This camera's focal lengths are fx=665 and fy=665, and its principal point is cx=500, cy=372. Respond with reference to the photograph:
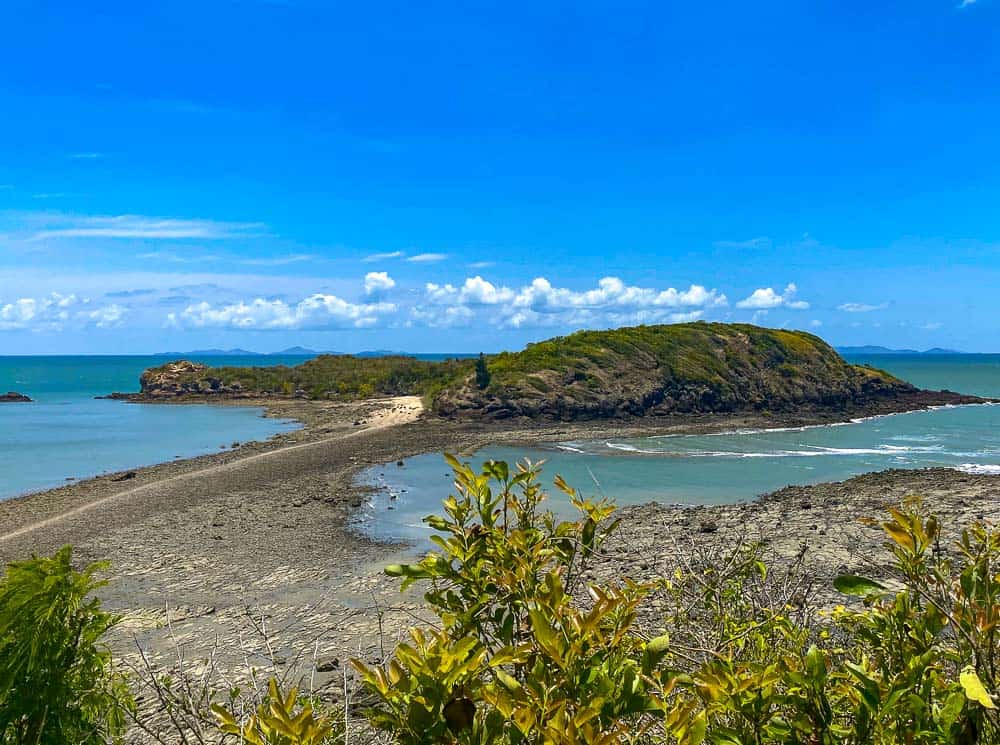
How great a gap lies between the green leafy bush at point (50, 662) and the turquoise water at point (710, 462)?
52.1 feet

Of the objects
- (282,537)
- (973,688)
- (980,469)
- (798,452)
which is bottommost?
(282,537)

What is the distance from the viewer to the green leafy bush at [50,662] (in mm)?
2811

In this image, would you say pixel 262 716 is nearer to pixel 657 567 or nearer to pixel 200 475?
pixel 657 567

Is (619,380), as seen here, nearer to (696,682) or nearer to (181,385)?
(181,385)

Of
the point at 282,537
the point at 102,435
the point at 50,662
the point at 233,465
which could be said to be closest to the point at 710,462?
the point at 282,537

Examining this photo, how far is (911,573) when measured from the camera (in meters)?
1.76

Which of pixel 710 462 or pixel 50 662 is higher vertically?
pixel 50 662

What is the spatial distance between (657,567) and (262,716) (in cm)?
1313

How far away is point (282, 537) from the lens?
1822 cm

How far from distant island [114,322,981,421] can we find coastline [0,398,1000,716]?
16.2 metres

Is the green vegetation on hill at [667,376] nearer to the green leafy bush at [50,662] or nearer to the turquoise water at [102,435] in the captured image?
the turquoise water at [102,435]

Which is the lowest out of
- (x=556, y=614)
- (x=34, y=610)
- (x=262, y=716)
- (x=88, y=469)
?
(x=88, y=469)

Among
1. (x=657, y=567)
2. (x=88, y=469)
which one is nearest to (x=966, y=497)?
(x=657, y=567)

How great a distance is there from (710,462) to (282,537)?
65.0ft
